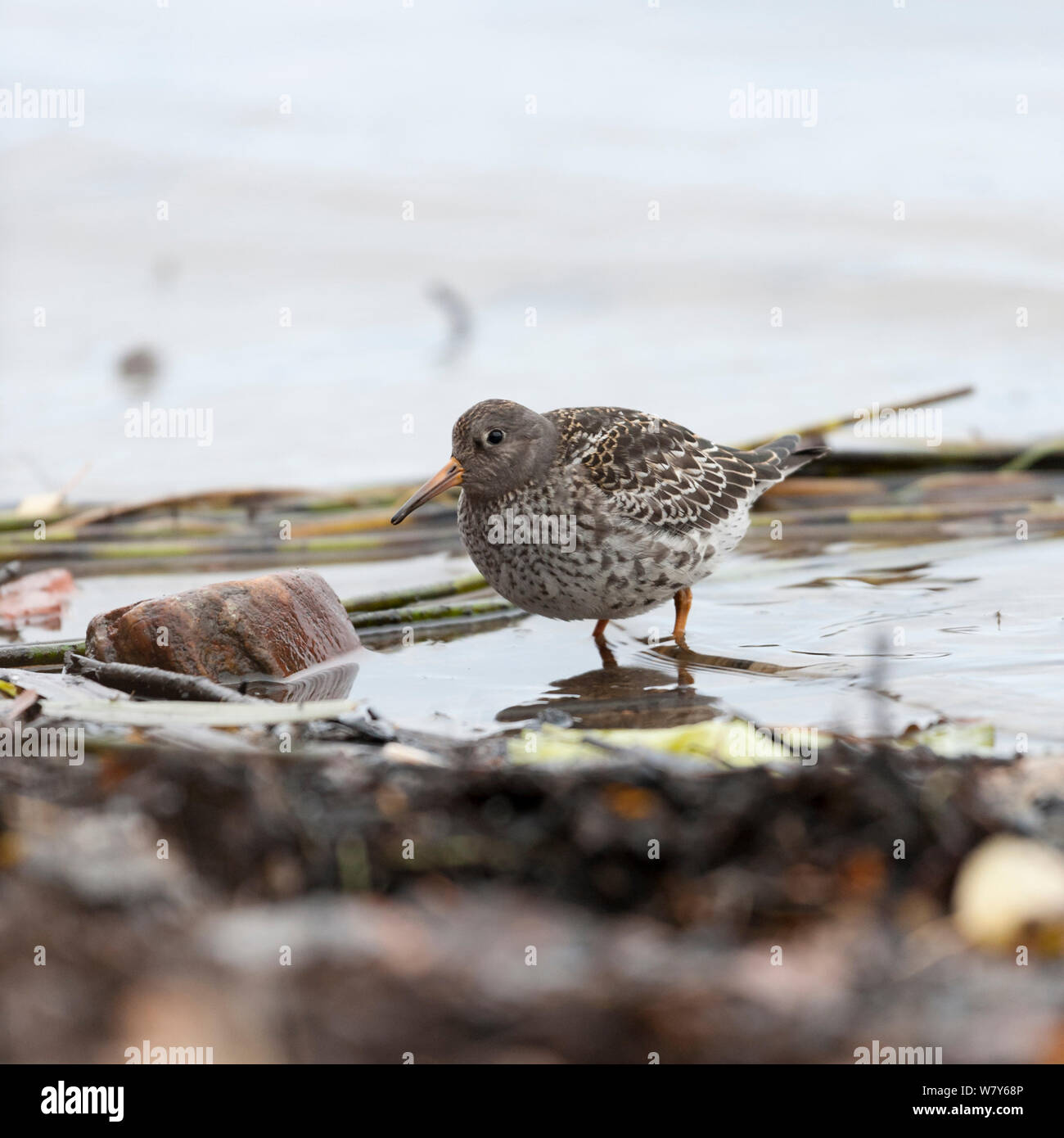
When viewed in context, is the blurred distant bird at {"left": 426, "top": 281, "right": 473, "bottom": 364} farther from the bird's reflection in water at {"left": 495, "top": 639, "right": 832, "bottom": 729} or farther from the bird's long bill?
the bird's reflection in water at {"left": 495, "top": 639, "right": 832, "bottom": 729}

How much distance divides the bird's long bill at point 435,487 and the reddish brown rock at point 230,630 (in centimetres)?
61

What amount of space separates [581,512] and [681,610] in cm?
74

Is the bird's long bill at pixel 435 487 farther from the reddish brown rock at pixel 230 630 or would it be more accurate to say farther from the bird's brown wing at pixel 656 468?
the reddish brown rock at pixel 230 630

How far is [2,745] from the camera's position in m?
4.13

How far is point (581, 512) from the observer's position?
5930 mm

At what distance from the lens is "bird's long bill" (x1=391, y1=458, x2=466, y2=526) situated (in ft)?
19.9

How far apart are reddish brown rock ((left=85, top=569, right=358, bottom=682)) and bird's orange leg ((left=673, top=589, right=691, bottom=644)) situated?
1.59 meters

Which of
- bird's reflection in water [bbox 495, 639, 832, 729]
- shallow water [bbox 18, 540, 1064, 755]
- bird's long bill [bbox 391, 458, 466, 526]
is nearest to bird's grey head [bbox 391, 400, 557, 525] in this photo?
bird's long bill [bbox 391, 458, 466, 526]

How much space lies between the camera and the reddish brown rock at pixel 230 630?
502cm

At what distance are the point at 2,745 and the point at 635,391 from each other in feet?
22.9

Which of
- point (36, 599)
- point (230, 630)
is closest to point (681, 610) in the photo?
point (230, 630)

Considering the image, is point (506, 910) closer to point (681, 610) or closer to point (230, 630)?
point (230, 630)

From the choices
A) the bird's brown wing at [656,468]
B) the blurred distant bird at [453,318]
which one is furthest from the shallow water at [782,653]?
the blurred distant bird at [453,318]
